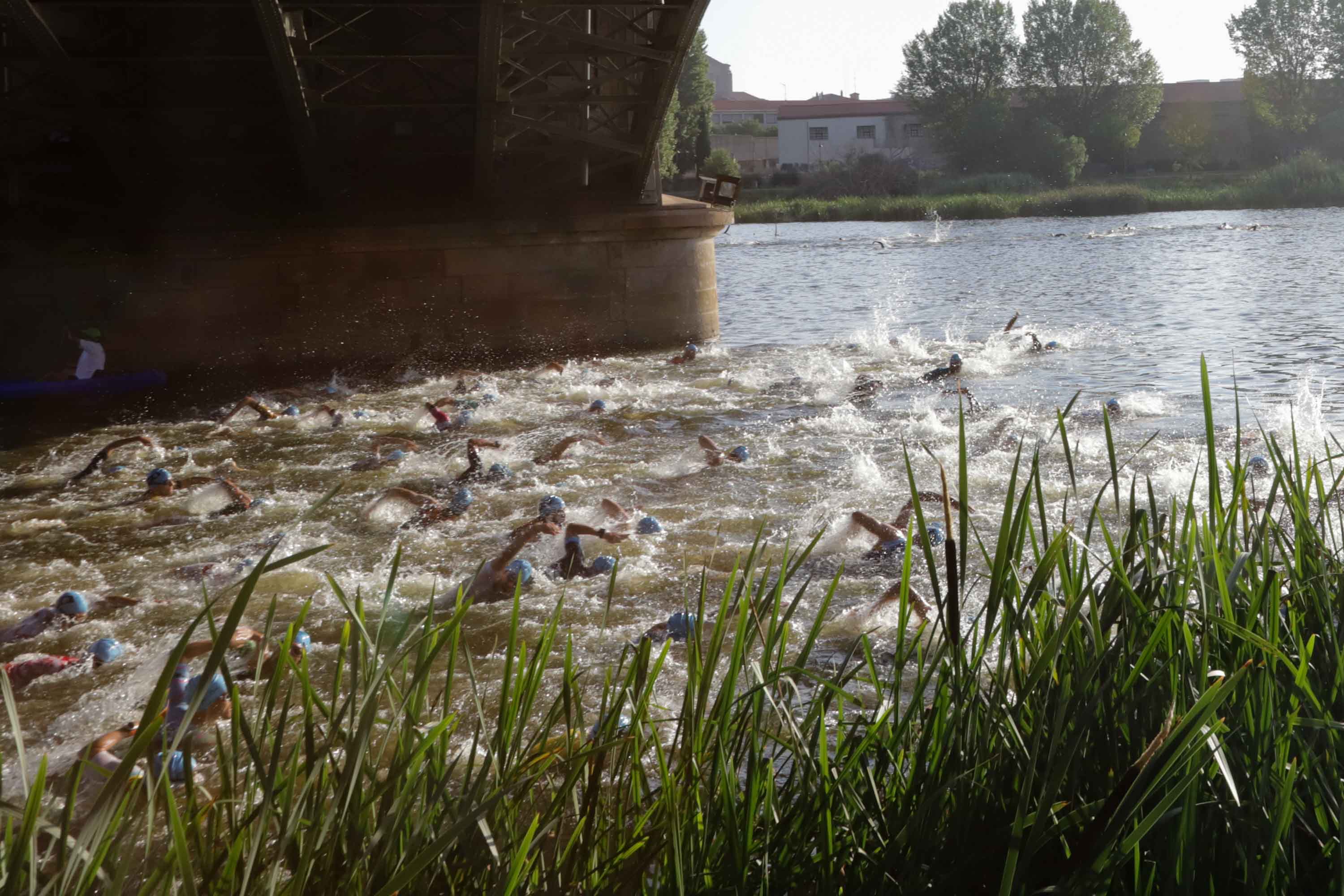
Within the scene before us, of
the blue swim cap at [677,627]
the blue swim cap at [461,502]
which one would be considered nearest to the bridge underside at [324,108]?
the blue swim cap at [461,502]

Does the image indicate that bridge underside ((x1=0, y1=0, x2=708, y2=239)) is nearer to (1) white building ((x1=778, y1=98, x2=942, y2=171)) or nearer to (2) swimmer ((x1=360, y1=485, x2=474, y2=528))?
(2) swimmer ((x1=360, y1=485, x2=474, y2=528))

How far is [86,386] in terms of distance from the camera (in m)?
11.3

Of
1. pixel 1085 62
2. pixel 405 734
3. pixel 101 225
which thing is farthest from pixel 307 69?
pixel 1085 62

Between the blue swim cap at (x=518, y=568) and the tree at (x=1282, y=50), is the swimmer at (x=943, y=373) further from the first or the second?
the tree at (x=1282, y=50)

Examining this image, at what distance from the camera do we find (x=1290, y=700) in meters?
1.56

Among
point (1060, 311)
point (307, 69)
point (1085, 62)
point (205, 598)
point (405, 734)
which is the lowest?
Result: point (1060, 311)

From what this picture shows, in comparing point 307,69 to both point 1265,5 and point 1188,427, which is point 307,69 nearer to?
point 1188,427

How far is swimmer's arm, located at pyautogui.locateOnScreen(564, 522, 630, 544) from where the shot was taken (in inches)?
213

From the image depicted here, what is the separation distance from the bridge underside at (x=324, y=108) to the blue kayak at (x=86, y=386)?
1.59 m

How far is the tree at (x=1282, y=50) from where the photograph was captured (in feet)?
237

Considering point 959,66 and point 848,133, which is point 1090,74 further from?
point 848,133

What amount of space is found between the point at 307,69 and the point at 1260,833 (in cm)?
1290

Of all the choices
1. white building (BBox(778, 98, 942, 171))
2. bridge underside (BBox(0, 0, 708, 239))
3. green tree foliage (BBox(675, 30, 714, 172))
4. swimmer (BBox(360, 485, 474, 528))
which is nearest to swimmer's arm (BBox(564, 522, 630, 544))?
swimmer (BBox(360, 485, 474, 528))

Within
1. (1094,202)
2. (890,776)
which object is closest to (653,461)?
(890,776)
